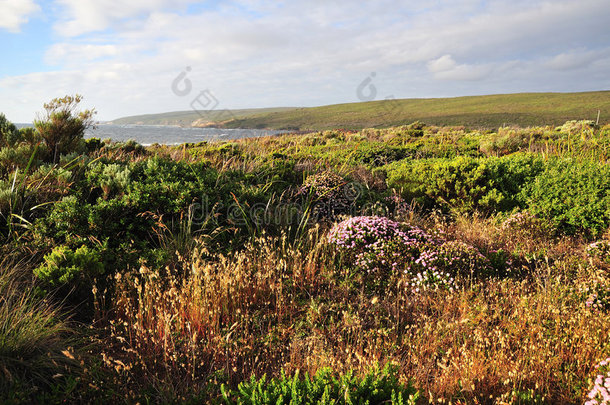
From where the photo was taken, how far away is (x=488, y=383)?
262 centimetres

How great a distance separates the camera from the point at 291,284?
402 cm

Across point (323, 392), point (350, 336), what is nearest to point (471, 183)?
point (350, 336)

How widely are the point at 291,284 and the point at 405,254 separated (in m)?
1.58

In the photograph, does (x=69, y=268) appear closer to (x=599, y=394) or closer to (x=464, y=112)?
(x=599, y=394)

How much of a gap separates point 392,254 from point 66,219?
3973mm

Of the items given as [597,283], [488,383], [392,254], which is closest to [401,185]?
[392,254]

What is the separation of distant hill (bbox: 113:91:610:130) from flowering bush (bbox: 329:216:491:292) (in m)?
A: 59.5

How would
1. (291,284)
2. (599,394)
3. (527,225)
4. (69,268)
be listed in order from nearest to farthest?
(599,394), (69,268), (291,284), (527,225)

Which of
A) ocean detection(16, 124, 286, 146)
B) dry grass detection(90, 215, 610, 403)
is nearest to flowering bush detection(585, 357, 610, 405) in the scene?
dry grass detection(90, 215, 610, 403)

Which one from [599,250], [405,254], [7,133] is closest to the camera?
[405,254]

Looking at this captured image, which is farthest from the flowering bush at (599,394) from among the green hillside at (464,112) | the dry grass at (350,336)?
the green hillside at (464,112)

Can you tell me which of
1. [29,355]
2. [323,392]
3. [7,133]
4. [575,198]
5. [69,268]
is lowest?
[323,392]

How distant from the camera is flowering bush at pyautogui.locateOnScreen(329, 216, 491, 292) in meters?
4.29

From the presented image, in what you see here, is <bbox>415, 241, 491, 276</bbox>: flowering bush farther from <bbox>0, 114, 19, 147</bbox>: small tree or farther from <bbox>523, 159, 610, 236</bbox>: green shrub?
<bbox>0, 114, 19, 147</bbox>: small tree
